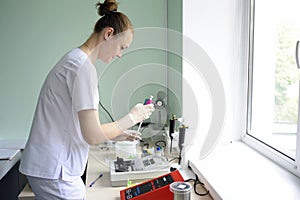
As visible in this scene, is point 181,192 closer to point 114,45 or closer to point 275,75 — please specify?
point 114,45

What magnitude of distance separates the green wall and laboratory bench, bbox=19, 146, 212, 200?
1.53 feet

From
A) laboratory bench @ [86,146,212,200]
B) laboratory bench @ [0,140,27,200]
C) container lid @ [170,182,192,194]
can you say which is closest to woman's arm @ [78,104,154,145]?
laboratory bench @ [86,146,212,200]

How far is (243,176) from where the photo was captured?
1475 millimetres

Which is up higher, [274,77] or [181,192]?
[274,77]

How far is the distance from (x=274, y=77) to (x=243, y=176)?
2.06 feet

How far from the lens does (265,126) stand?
189cm

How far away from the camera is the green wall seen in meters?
2.39

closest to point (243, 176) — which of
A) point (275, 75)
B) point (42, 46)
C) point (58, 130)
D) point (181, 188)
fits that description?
point (181, 188)

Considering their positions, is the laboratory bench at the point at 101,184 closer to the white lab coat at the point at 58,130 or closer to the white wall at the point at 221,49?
the white lab coat at the point at 58,130

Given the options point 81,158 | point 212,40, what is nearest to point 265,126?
point 212,40

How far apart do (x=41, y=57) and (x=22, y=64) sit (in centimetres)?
14

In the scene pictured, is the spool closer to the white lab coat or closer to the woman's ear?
the white lab coat

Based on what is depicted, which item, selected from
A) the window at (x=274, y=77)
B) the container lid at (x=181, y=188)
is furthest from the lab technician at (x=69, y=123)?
the window at (x=274, y=77)

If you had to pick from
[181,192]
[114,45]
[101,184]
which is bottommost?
[101,184]
